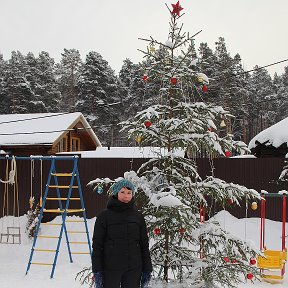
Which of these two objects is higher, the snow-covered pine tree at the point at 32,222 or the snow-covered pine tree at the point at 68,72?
the snow-covered pine tree at the point at 68,72

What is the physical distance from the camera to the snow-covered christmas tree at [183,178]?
4.67m

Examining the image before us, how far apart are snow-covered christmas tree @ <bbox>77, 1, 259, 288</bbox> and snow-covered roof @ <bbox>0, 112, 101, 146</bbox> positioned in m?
11.1

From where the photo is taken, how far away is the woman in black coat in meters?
3.93

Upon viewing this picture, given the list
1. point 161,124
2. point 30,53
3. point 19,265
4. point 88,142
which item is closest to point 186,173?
point 161,124

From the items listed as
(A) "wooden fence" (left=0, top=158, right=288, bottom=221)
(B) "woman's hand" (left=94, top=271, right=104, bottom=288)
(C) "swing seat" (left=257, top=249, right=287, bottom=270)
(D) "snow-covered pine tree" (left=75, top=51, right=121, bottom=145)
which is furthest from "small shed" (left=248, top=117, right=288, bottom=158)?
(D) "snow-covered pine tree" (left=75, top=51, right=121, bottom=145)

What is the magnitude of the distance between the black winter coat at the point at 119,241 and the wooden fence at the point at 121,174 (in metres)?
6.25

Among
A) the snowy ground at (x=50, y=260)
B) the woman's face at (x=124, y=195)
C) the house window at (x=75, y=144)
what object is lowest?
the snowy ground at (x=50, y=260)

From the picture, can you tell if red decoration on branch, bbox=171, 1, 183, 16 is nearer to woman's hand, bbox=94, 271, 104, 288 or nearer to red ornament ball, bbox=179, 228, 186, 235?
red ornament ball, bbox=179, 228, 186, 235

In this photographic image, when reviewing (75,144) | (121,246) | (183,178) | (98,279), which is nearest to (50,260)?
(183,178)

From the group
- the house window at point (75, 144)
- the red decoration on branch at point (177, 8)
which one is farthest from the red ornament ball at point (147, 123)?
the house window at point (75, 144)

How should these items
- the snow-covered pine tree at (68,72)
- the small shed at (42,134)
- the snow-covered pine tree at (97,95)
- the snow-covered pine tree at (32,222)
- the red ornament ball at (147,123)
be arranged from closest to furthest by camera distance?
the red ornament ball at (147,123), the snow-covered pine tree at (32,222), the small shed at (42,134), the snow-covered pine tree at (97,95), the snow-covered pine tree at (68,72)

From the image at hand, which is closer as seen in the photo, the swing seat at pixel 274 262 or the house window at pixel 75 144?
the swing seat at pixel 274 262

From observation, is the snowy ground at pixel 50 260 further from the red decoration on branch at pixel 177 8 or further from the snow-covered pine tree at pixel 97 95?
the snow-covered pine tree at pixel 97 95

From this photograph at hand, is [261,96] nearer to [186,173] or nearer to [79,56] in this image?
[79,56]
